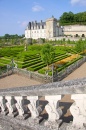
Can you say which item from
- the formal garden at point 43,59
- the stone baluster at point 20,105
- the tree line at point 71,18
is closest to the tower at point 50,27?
the tree line at point 71,18

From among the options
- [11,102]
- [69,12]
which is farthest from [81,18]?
[11,102]

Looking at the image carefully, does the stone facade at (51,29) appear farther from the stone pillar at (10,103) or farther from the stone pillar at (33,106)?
the stone pillar at (33,106)

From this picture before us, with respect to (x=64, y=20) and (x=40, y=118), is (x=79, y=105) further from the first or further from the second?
(x=64, y=20)

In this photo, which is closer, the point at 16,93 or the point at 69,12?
the point at 16,93

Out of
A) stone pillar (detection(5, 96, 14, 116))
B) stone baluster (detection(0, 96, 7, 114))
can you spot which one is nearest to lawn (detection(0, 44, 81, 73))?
stone baluster (detection(0, 96, 7, 114))

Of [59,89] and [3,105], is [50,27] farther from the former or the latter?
[59,89]

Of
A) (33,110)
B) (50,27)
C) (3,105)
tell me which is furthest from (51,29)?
(33,110)

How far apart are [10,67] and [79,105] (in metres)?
18.8

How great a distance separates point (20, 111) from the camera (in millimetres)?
4285

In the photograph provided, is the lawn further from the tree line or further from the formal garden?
the tree line

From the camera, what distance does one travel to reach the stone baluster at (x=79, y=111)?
10.0ft

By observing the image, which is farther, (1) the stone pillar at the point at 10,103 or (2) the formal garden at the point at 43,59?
(2) the formal garden at the point at 43,59

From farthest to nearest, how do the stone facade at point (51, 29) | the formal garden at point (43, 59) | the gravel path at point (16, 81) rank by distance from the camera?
the stone facade at point (51, 29) → the formal garden at point (43, 59) → the gravel path at point (16, 81)

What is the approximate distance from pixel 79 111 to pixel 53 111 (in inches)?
24.4
